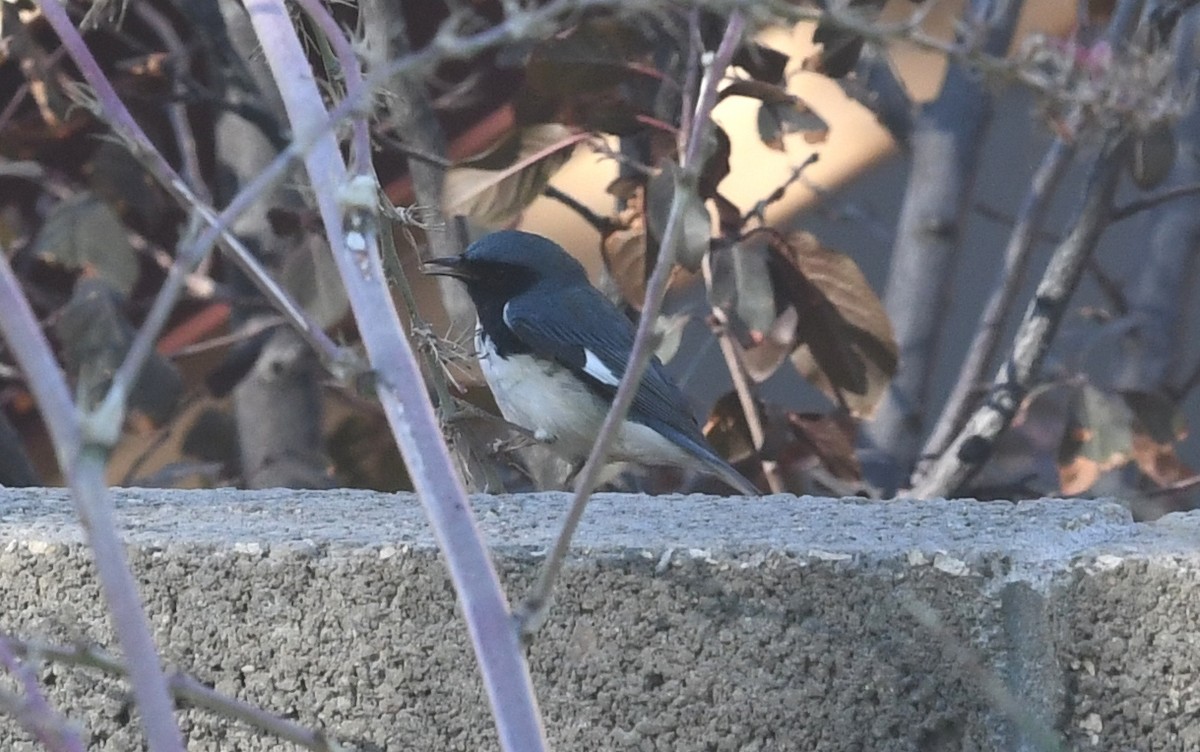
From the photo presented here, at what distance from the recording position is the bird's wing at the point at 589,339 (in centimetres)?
379

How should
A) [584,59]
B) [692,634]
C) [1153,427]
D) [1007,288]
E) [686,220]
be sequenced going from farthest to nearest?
[1007,288] < [1153,427] < [584,59] < [686,220] < [692,634]

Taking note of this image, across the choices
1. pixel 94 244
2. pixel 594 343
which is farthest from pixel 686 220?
pixel 94 244

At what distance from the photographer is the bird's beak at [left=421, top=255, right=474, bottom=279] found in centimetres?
342

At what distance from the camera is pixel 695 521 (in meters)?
1.70

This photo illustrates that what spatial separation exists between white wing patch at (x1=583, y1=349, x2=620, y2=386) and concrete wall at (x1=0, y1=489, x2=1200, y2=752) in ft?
7.18

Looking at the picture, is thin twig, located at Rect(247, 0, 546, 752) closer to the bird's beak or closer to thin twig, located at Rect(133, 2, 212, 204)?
the bird's beak

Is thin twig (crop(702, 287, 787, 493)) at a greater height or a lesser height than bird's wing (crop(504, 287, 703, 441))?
greater

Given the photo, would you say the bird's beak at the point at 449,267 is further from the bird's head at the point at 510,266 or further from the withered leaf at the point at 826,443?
the withered leaf at the point at 826,443

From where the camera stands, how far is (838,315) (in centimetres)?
335

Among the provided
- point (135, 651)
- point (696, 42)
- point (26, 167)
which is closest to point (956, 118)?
point (696, 42)

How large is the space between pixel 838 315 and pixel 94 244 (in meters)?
1.63

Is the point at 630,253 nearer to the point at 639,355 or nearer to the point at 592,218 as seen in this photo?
the point at 592,218

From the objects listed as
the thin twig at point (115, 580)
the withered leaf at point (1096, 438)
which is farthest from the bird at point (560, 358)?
the thin twig at point (115, 580)

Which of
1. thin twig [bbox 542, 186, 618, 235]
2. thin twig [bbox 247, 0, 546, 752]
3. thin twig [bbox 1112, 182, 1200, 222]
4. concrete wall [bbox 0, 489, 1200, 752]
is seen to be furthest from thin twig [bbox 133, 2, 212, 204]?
thin twig [bbox 247, 0, 546, 752]
